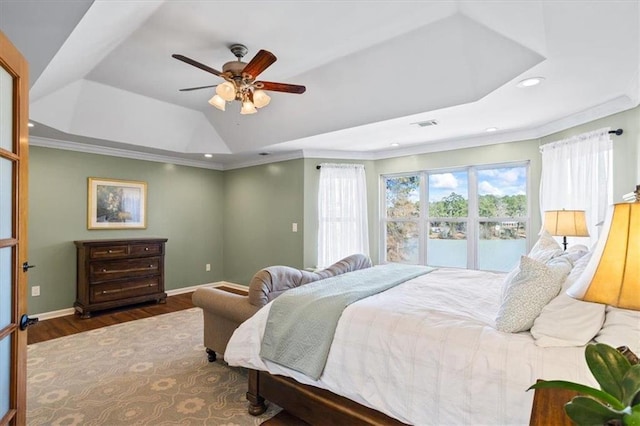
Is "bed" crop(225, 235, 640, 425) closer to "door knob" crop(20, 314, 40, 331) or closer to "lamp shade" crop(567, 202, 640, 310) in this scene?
"lamp shade" crop(567, 202, 640, 310)

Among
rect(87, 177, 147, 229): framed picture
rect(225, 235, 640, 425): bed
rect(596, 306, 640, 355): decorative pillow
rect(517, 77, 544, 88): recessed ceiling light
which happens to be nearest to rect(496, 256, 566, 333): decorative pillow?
rect(225, 235, 640, 425): bed

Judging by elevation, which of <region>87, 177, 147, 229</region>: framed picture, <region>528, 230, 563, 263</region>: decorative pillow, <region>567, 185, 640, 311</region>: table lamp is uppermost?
<region>87, 177, 147, 229</region>: framed picture

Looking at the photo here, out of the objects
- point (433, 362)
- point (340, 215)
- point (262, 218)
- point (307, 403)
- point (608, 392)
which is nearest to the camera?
point (608, 392)

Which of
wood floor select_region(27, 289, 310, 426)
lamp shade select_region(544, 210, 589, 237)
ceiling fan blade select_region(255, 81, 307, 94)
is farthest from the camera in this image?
wood floor select_region(27, 289, 310, 426)

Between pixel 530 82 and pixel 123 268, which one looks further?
pixel 123 268

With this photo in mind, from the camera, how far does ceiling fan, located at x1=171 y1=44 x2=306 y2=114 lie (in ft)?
7.70

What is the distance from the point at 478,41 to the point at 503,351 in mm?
2147

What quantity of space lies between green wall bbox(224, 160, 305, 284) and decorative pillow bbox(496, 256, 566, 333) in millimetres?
3574

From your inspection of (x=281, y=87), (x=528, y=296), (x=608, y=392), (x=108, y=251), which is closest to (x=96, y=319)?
(x=108, y=251)

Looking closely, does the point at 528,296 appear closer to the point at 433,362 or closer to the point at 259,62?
the point at 433,362

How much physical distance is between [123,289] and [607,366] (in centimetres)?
511

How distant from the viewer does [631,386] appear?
2.32 ft

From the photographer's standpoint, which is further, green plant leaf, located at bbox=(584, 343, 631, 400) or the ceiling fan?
the ceiling fan

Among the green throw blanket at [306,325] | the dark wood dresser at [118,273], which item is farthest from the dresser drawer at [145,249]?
the green throw blanket at [306,325]
